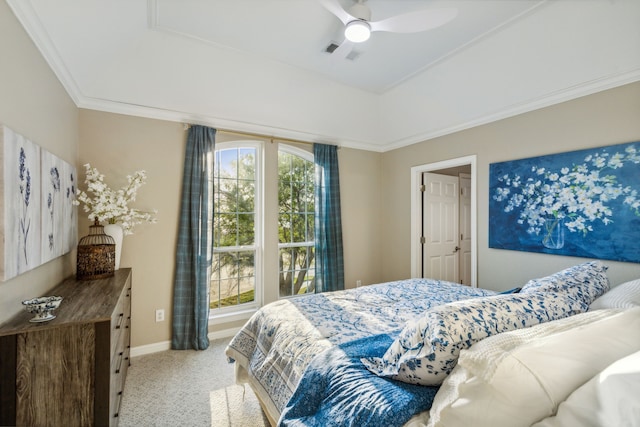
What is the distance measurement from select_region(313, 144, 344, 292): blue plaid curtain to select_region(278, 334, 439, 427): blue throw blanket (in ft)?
8.19

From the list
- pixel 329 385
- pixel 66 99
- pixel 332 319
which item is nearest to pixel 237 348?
pixel 332 319

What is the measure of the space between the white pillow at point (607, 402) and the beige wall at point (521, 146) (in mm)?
2170

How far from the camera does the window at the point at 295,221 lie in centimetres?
387

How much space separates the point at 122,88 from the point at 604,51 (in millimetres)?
4142

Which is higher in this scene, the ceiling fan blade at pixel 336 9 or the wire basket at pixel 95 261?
the ceiling fan blade at pixel 336 9

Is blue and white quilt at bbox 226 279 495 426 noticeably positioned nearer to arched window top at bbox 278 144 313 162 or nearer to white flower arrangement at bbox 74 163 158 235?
white flower arrangement at bbox 74 163 158 235

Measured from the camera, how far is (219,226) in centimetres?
346

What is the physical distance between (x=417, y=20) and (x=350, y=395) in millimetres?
2419

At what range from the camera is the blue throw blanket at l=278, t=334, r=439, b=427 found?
39.5 inches

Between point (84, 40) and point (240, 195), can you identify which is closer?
point (84, 40)

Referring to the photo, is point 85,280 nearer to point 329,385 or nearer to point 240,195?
point 240,195

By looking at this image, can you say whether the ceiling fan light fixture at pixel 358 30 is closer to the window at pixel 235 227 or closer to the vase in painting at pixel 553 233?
the window at pixel 235 227

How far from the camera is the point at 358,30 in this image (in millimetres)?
2221

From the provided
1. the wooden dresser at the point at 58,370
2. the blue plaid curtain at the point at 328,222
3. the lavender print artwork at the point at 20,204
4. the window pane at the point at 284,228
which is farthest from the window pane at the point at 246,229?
the wooden dresser at the point at 58,370
